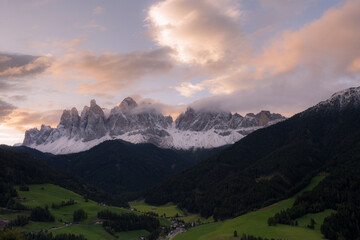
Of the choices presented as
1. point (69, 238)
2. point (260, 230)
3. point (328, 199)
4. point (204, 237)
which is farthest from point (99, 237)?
point (328, 199)

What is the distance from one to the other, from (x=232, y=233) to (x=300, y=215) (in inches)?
1511

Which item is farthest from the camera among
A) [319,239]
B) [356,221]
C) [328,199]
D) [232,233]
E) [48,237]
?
[328,199]

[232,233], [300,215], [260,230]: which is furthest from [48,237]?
[300,215]

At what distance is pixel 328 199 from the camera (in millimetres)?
196750

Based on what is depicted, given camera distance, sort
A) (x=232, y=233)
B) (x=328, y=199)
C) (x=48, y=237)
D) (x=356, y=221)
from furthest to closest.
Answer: (x=328, y=199)
(x=232, y=233)
(x=48, y=237)
(x=356, y=221)

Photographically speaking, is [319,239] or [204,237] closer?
[319,239]

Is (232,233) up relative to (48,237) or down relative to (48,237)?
down

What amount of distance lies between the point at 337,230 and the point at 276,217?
4001cm

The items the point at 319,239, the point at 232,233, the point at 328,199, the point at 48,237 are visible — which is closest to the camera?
the point at 319,239

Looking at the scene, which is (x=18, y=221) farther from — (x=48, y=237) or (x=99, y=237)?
(x=99, y=237)

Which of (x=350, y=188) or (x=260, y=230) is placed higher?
(x=350, y=188)

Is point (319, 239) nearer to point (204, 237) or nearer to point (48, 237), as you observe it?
point (204, 237)

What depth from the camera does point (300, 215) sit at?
619 feet

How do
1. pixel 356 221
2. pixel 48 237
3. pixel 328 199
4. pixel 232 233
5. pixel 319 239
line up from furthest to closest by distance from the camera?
pixel 328 199 < pixel 232 233 < pixel 48 237 < pixel 356 221 < pixel 319 239
